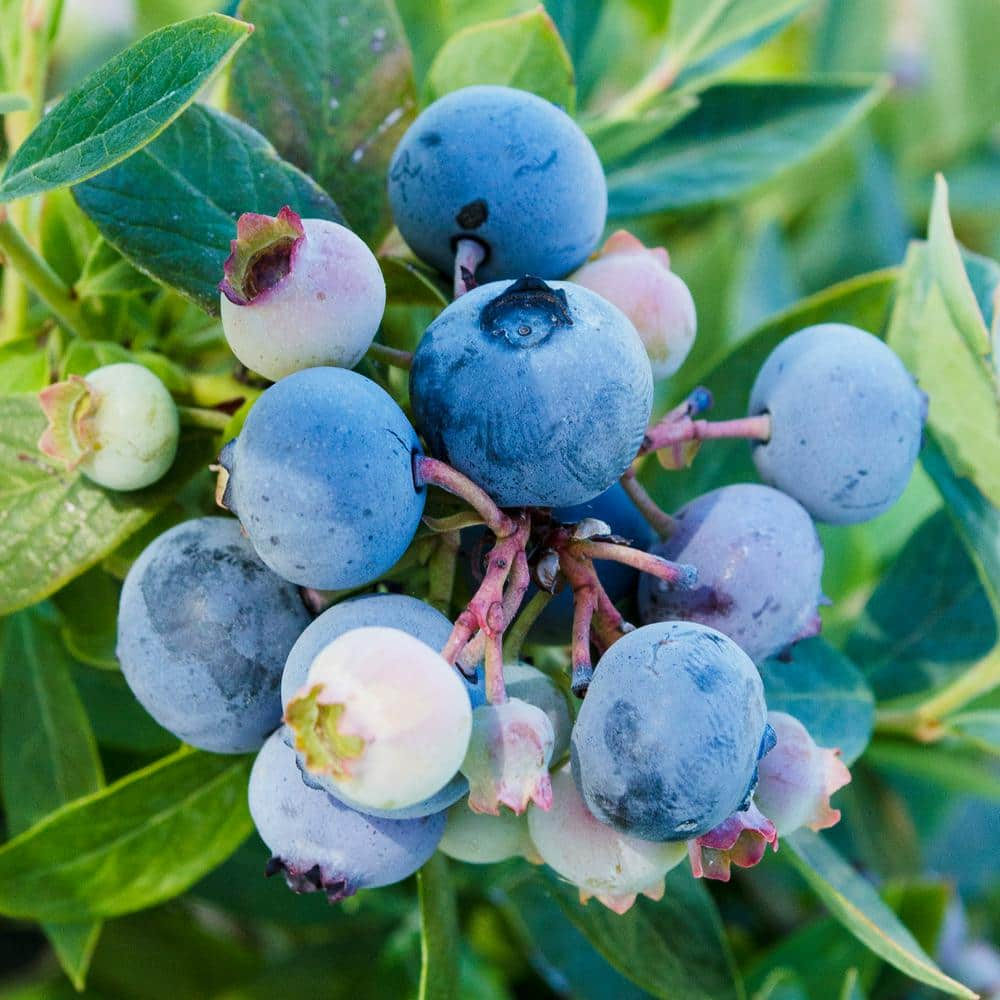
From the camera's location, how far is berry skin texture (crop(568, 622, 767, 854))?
67cm

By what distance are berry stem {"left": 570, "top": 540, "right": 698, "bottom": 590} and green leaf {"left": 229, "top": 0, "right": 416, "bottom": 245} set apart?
405 millimetres

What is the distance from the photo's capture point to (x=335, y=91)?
1.00 m

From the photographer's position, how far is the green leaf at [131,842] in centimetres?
100

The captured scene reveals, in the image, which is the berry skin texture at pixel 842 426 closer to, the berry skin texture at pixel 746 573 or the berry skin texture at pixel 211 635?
the berry skin texture at pixel 746 573

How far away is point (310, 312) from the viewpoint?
28.5 inches

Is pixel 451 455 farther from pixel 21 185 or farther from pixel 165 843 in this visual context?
pixel 165 843

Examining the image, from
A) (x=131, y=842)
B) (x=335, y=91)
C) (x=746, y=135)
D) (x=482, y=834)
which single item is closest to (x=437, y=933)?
(x=482, y=834)

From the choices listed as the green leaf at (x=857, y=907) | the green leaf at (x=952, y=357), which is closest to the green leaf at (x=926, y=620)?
the green leaf at (x=952, y=357)

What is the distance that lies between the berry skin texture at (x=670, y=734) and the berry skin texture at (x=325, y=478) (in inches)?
6.7

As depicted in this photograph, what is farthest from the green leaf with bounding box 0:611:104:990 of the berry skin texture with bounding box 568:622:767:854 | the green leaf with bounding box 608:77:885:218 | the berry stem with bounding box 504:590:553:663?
the green leaf with bounding box 608:77:885:218

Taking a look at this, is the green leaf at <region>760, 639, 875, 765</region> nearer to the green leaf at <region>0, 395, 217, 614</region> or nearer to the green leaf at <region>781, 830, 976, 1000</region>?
the green leaf at <region>781, 830, 976, 1000</region>

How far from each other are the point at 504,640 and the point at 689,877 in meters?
0.46

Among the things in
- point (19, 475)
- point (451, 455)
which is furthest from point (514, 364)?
point (19, 475)

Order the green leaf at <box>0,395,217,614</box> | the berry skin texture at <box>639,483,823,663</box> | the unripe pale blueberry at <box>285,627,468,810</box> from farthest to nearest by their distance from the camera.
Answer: the green leaf at <box>0,395,217,614</box> < the berry skin texture at <box>639,483,823,663</box> < the unripe pale blueberry at <box>285,627,468,810</box>
